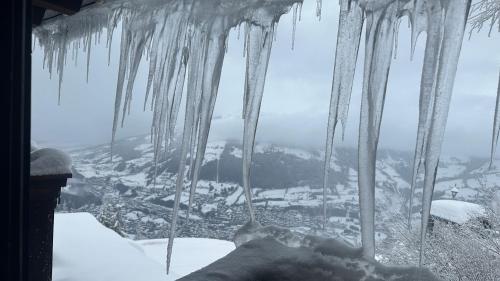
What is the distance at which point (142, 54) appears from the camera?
5.94 ft

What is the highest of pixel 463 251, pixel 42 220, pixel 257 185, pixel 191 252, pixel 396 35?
pixel 396 35

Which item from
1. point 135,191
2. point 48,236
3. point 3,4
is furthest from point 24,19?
point 135,191

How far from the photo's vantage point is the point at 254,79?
134 centimetres

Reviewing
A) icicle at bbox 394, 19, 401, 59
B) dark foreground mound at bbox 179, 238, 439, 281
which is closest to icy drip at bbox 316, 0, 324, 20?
icicle at bbox 394, 19, 401, 59

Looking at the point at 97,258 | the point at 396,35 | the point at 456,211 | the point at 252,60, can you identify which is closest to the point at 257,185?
the point at 252,60

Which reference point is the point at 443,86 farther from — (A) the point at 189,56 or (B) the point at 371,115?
(A) the point at 189,56

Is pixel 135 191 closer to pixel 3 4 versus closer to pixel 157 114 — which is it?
pixel 157 114

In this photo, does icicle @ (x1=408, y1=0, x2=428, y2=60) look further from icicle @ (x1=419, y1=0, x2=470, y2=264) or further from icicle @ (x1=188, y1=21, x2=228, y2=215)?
icicle @ (x1=188, y1=21, x2=228, y2=215)

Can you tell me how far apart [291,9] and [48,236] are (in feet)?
6.31

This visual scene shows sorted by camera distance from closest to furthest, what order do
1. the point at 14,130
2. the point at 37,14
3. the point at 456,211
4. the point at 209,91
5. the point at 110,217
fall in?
1. the point at 14,130
2. the point at 209,91
3. the point at 37,14
4. the point at 456,211
5. the point at 110,217

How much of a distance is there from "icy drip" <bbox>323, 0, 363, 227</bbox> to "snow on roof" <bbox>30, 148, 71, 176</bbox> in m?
1.71

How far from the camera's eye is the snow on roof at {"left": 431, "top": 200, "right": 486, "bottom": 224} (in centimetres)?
834

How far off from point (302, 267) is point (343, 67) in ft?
1.96

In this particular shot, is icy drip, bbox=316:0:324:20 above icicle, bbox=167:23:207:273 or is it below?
above
